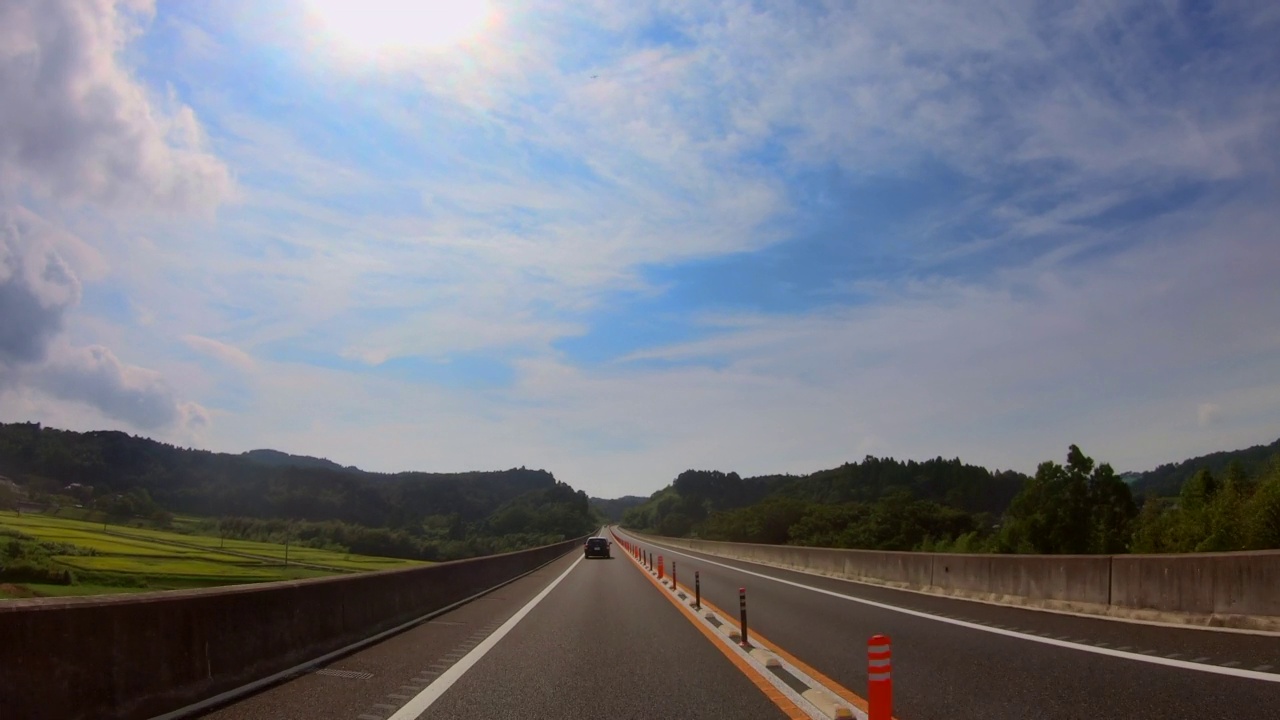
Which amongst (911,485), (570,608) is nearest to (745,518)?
(911,485)

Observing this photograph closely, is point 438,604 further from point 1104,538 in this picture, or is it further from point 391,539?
point 391,539

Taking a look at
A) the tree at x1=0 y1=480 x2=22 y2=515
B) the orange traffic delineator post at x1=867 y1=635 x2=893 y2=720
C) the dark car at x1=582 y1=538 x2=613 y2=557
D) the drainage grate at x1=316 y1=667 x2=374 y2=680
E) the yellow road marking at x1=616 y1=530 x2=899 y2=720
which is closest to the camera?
the orange traffic delineator post at x1=867 y1=635 x2=893 y2=720

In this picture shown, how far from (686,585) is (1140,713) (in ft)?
67.6

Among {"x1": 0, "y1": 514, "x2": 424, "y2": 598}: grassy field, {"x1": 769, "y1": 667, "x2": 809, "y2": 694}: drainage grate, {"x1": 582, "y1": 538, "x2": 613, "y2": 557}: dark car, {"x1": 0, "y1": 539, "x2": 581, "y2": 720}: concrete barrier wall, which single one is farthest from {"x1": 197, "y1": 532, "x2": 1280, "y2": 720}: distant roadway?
{"x1": 582, "y1": 538, "x2": 613, "y2": 557}: dark car

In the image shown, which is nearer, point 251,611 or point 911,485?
point 251,611

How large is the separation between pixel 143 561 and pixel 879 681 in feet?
134

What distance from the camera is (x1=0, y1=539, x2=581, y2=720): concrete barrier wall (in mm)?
5656

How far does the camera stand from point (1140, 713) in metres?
6.67

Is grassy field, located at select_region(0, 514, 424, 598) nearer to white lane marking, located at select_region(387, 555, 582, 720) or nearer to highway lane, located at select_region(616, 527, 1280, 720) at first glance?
white lane marking, located at select_region(387, 555, 582, 720)

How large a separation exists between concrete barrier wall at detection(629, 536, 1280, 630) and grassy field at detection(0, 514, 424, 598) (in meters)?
24.4

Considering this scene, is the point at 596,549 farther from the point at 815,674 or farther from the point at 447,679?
the point at 815,674

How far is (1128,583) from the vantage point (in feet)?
42.8

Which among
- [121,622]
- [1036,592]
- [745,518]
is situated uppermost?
[121,622]

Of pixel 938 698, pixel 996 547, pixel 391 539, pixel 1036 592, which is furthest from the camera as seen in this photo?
pixel 391 539
